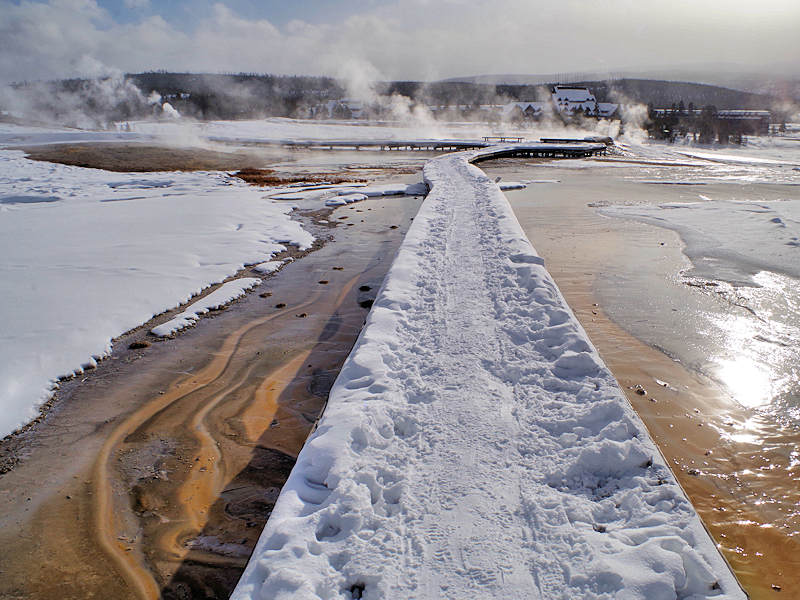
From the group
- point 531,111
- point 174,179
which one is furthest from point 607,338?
point 531,111

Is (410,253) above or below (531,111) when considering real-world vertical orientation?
below

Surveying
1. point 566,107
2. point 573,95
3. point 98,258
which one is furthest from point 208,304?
point 573,95

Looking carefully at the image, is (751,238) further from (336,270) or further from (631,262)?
(336,270)

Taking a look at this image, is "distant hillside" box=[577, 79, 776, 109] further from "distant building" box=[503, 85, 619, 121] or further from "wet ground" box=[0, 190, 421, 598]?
"wet ground" box=[0, 190, 421, 598]

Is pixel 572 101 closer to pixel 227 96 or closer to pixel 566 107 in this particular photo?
pixel 566 107

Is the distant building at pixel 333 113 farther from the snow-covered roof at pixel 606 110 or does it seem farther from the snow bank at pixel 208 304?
the snow bank at pixel 208 304

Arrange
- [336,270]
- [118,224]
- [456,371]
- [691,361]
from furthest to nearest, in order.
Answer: [118,224] → [336,270] → [691,361] → [456,371]
